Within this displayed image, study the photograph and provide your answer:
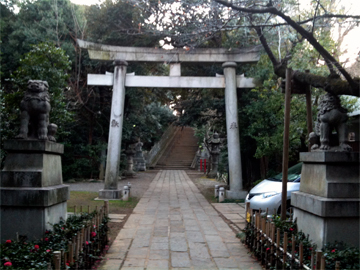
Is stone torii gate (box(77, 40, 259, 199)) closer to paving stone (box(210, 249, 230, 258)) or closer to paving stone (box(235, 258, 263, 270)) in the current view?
paving stone (box(210, 249, 230, 258))

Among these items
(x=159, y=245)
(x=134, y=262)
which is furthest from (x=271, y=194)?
(x=134, y=262)

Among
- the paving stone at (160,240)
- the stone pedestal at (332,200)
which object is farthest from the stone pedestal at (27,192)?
the stone pedestal at (332,200)

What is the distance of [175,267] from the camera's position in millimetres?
4594

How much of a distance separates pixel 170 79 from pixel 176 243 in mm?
6996

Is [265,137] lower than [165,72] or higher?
lower

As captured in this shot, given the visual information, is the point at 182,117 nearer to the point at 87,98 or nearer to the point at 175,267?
the point at 87,98

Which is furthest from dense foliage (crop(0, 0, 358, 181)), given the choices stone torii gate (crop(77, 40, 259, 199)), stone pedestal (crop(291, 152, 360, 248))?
stone pedestal (crop(291, 152, 360, 248))

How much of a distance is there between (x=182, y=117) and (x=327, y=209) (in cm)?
1051

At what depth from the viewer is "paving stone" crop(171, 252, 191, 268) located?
472cm

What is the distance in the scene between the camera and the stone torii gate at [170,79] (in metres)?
11.6

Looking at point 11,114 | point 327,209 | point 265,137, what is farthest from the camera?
point 265,137

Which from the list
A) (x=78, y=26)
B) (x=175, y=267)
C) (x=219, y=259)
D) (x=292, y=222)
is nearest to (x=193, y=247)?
(x=219, y=259)

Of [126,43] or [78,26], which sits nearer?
[126,43]

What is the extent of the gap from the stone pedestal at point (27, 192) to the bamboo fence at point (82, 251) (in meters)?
0.72
